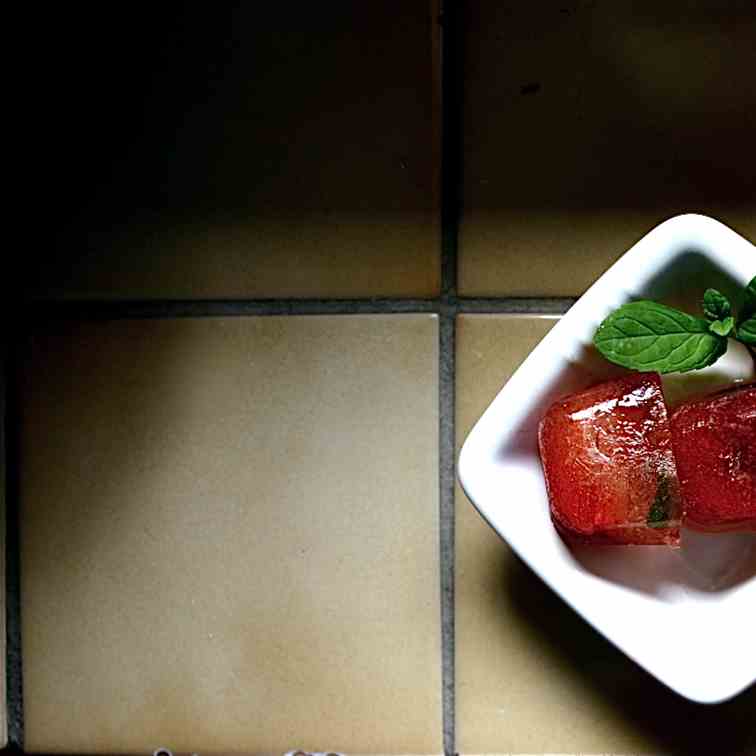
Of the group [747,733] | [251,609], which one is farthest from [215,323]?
[747,733]

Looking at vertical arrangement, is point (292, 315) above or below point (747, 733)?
above

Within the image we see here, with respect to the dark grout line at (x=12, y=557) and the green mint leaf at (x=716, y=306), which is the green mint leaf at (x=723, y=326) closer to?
the green mint leaf at (x=716, y=306)

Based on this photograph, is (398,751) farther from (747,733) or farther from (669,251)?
(669,251)

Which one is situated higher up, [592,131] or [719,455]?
[592,131]

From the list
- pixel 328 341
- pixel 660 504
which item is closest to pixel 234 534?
pixel 328 341

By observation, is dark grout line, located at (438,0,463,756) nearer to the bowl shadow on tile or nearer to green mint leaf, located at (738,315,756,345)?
the bowl shadow on tile

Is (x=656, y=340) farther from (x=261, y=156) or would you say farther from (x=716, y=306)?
(x=261, y=156)
